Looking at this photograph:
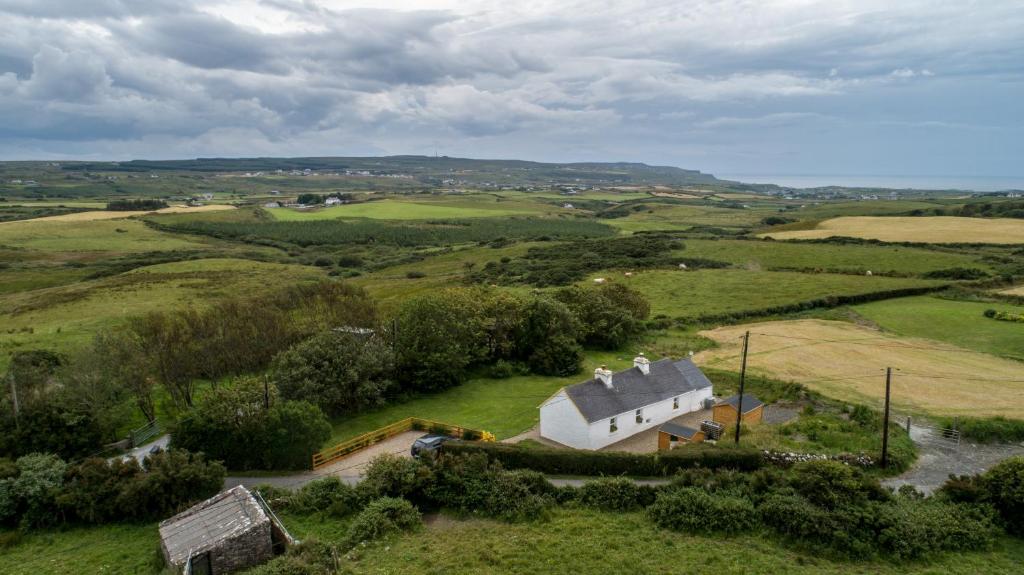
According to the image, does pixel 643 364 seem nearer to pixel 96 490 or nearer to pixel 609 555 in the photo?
pixel 609 555

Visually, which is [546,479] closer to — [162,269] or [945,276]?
[945,276]

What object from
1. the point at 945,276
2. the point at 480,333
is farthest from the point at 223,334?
the point at 945,276

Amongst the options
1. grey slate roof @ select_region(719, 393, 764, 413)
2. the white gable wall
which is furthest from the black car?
grey slate roof @ select_region(719, 393, 764, 413)

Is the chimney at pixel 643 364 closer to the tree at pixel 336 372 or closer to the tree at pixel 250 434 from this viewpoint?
the tree at pixel 336 372

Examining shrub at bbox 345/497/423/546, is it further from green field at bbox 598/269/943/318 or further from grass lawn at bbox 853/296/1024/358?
grass lawn at bbox 853/296/1024/358

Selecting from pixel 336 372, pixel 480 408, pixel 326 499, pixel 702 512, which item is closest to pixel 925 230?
pixel 480 408

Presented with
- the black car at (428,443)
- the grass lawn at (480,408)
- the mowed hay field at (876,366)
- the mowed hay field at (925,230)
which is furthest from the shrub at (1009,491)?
the mowed hay field at (925,230)
